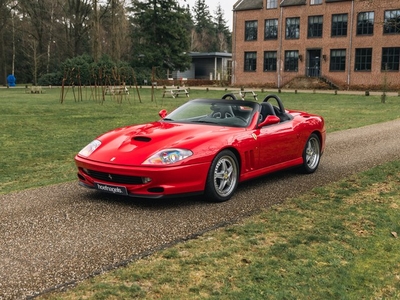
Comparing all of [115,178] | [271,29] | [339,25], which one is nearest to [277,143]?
[115,178]

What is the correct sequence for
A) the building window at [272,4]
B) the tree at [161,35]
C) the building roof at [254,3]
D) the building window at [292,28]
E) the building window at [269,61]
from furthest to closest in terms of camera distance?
1. the tree at [161,35]
2. the building window at [269,61]
3. the building window at [272,4]
4. the building window at [292,28]
5. the building roof at [254,3]

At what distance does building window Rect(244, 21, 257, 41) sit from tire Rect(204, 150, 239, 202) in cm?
5223

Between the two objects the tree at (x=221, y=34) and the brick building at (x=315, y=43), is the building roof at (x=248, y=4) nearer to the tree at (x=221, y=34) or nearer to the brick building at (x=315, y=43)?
the brick building at (x=315, y=43)

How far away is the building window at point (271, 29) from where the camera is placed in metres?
55.4

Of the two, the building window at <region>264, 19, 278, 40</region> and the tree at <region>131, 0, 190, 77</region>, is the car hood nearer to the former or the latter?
the building window at <region>264, 19, 278, 40</region>

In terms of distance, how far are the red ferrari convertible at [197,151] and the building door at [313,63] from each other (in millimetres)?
46927

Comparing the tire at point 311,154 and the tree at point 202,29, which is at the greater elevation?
the tree at point 202,29

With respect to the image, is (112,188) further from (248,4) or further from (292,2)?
(248,4)

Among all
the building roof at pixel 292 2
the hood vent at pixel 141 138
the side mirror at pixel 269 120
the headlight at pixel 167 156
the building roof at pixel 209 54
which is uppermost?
the building roof at pixel 292 2

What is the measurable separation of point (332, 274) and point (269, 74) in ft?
174

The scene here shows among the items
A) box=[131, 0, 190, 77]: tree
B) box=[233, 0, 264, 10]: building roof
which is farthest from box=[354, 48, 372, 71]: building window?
box=[131, 0, 190, 77]: tree

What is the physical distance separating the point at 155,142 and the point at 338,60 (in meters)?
48.2

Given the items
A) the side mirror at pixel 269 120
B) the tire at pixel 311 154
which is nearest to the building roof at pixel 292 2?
the tire at pixel 311 154

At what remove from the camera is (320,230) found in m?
5.30
